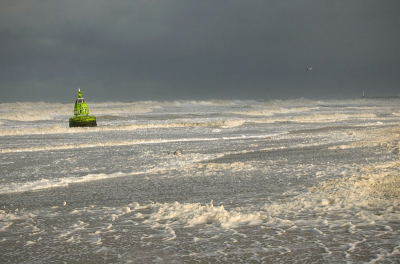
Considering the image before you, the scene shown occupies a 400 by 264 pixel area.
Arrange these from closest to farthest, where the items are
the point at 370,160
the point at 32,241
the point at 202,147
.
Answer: the point at 32,241, the point at 370,160, the point at 202,147

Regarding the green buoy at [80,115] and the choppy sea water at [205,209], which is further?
the green buoy at [80,115]

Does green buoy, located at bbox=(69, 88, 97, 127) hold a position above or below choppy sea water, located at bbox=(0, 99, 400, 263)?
above

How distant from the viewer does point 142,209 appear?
→ 345 inches

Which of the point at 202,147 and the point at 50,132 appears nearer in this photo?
the point at 202,147

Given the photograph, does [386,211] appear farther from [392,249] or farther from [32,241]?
[32,241]

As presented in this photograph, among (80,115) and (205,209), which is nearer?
(205,209)

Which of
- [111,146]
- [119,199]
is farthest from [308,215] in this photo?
[111,146]

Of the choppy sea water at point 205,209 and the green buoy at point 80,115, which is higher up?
the green buoy at point 80,115

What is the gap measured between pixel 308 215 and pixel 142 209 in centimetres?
286

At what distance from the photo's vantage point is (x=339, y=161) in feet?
46.4

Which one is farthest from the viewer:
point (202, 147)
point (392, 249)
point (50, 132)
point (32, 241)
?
point (50, 132)

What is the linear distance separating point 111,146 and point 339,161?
10.4 metres

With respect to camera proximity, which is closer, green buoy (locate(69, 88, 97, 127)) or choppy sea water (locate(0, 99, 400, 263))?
choppy sea water (locate(0, 99, 400, 263))

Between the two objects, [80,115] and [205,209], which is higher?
[80,115]
